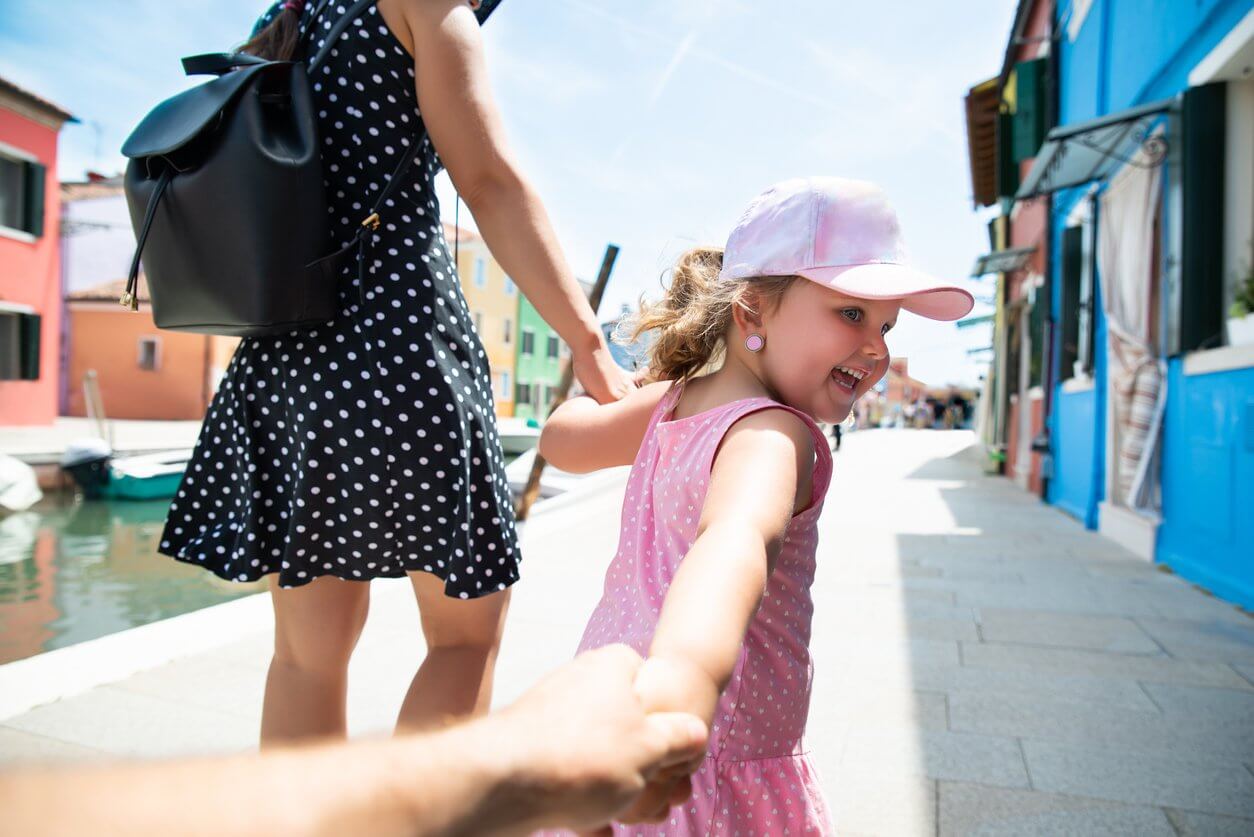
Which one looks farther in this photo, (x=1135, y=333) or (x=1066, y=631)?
Answer: (x=1135, y=333)

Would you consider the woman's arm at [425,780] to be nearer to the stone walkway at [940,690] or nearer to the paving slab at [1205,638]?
the stone walkway at [940,690]

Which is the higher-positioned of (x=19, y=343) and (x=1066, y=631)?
(x=19, y=343)

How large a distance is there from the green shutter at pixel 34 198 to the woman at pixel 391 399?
770 inches

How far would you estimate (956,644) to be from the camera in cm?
362

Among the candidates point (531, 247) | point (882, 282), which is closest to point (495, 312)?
point (531, 247)

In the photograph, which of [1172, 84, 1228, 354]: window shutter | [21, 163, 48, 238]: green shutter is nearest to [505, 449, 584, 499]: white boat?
[1172, 84, 1228, 354]: window shutter

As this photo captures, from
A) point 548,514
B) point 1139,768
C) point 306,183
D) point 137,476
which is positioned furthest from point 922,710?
point 137,476

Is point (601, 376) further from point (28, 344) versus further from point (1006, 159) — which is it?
point (28, 344)

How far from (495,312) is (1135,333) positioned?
36.0 metres

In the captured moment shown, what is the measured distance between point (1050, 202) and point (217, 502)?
9773 mm

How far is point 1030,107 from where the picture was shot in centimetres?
962

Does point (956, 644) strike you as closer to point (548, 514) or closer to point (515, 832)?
point (515, 832)

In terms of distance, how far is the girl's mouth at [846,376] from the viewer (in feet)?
3.94

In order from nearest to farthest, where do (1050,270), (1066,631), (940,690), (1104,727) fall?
(1104,727) → (940,690) → (1066,631) → (1050,270)
